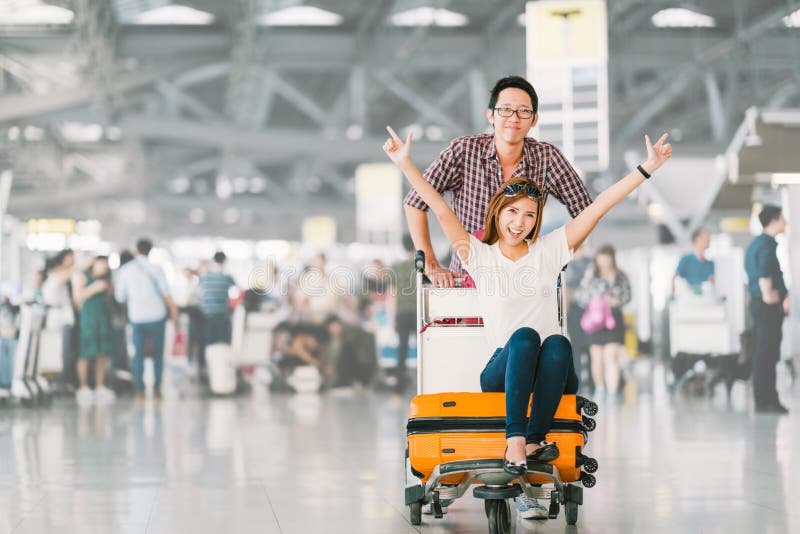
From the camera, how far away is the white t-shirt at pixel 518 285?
4168 mm

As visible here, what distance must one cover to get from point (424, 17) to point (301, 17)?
8.19ft

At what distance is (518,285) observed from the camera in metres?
4.20

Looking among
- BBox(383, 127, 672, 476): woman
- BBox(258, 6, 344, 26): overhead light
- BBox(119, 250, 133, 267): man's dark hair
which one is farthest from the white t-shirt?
BBox(258, 6, 344, 26): overhead light

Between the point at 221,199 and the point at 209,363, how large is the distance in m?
27.7

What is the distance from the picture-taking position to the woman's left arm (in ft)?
13.9

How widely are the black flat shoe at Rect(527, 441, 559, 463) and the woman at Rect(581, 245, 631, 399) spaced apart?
8.07 metres

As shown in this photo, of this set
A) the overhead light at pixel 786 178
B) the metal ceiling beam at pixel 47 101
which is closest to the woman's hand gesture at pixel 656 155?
the overhead light at pixel 786 178

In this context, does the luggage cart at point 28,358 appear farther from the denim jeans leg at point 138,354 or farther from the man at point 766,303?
the man at point 766,303

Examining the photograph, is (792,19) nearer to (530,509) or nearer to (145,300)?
(145,300)

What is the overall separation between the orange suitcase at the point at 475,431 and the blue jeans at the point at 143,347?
29.3ft

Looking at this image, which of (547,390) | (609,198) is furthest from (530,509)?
(609,198)

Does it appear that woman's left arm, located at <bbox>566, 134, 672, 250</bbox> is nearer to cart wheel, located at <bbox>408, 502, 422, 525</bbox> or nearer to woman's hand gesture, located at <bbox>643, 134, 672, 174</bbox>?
woman's hand gesture, located at <bbox>643, 134, 672, 174</bbox>

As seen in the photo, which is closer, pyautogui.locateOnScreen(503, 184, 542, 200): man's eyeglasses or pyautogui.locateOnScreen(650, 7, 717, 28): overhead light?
pyautogui.locateOnScreen(503, 184, 542, 200): man's eyeglasses

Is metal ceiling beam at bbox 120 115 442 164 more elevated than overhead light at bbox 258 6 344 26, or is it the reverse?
overhead light at bbox 258 6 344 26
